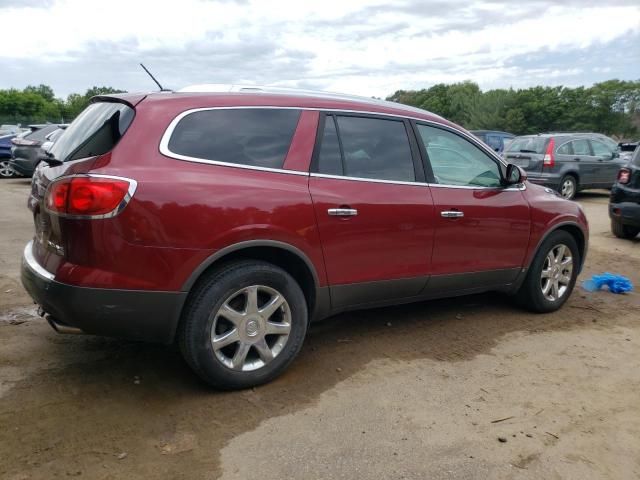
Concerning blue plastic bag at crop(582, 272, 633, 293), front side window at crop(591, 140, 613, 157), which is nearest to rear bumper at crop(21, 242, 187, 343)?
blue plastic bag at crop(582, 272, 633, 293)

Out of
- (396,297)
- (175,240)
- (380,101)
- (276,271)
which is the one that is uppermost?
(380,101)

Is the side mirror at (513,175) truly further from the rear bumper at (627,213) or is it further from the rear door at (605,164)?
the rear door at (605,164)

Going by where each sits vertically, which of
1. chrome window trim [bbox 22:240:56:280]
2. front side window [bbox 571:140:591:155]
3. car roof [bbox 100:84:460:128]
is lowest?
chrome window trim [bbox 22:240:56:280]

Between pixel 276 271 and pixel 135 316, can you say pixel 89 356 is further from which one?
pixel 276 271

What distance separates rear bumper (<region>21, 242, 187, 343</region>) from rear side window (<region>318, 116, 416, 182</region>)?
1350mm

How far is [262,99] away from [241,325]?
4.76 ft

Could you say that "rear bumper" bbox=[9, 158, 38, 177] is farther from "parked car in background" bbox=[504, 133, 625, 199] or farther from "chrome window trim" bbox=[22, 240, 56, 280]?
"chrome window trim" bbox=[22, 240, 56, 280]

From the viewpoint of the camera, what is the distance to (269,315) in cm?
356

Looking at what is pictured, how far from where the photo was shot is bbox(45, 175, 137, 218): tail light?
9.91 ft

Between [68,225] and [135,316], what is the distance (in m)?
0.60

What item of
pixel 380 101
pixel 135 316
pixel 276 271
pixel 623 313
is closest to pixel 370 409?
pixel 276 271

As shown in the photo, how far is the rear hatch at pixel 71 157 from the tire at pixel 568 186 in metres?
12.1

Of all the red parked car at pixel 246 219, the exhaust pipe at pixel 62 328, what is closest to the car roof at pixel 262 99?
the red parked car at pixel 246 219

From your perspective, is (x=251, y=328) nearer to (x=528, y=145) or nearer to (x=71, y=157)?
(x=71, y=157)
